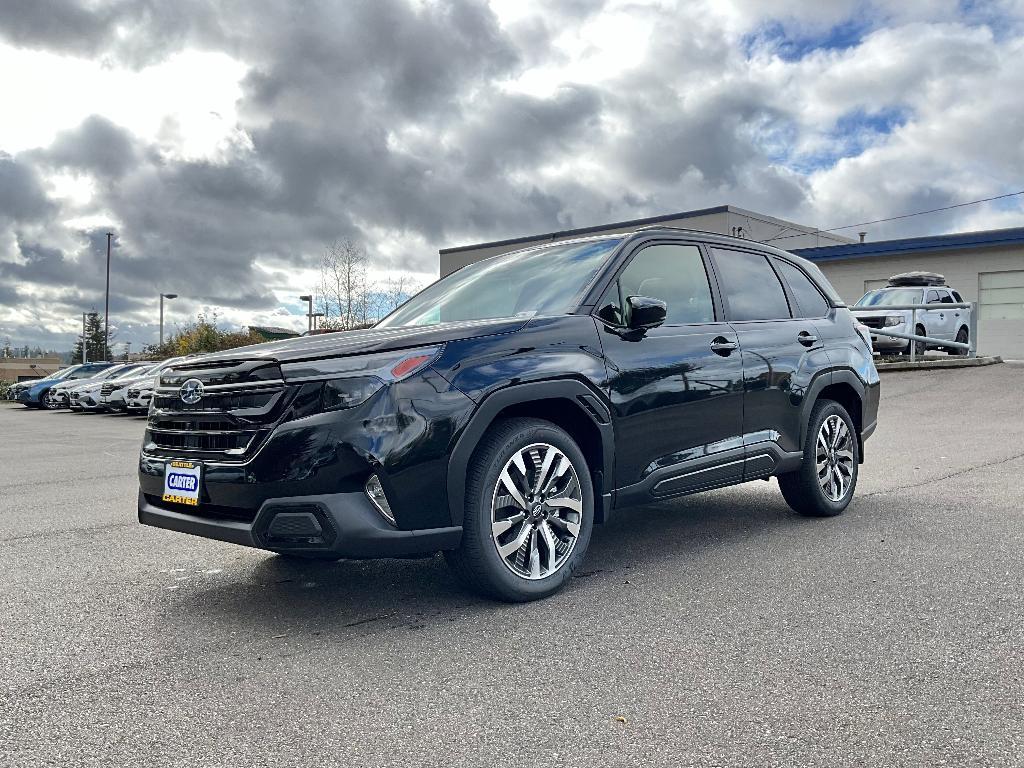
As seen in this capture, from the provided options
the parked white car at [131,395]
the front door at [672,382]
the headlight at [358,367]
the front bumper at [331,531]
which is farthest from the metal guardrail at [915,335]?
the front bumper at [331,531]

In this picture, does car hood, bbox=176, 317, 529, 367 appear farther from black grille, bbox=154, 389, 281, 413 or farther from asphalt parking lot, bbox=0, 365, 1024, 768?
A: asphalt parking lot, bbox=0, 365, 1024, 768

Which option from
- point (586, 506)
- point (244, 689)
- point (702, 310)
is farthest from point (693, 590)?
point (244, 689)

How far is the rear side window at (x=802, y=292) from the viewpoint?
6.45 metres

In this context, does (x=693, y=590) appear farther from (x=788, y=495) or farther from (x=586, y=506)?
(x=788, y=495)

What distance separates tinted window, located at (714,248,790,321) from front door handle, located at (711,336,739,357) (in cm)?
27

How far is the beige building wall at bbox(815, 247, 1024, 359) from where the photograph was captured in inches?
1143

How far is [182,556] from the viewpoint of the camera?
5.46m

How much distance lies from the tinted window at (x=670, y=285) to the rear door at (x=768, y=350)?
0.22 metres

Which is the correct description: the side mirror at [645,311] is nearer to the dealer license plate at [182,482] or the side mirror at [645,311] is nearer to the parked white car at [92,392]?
the dealer license plate at [182,482]

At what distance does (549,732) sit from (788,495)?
3930 mm

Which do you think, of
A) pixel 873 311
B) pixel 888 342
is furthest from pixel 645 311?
pixel 873 311

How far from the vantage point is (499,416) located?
169 inches

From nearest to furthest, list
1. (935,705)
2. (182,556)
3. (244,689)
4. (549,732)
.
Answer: (549,732) < (935,705) < (244,689) < (182,556)

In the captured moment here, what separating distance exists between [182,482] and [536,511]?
161cm
